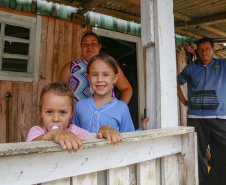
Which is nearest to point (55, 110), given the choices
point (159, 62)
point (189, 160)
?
point (159, 62)

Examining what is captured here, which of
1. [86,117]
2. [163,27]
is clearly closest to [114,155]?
[86,117]

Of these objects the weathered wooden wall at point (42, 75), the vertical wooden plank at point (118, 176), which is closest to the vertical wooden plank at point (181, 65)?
the weathered wooden wall at point (42, 75)

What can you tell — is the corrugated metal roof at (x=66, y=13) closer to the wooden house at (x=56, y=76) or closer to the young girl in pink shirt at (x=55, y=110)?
the wooden house at (x=56, y=76)

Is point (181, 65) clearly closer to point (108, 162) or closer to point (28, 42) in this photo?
point (28, 42)

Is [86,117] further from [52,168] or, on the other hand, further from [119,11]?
[119,11]

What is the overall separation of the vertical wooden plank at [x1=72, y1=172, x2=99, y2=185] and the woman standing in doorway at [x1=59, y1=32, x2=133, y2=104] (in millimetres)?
1176

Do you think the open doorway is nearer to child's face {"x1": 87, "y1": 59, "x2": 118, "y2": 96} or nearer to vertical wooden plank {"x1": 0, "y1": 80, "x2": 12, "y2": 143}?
vertical wooden plank {"x1": 0, "y1": 80, "x2": 12, "y2": 143}

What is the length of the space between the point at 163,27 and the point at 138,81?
281cm

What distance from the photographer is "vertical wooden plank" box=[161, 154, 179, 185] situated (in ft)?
4.60

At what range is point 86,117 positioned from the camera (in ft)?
5.29

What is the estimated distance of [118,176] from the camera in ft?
3.68

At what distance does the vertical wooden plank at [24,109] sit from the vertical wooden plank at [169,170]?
8.44 feet

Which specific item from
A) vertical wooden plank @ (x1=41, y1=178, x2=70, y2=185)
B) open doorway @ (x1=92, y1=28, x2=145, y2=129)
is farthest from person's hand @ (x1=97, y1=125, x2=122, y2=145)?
open doorway @ (x1=92, y1=28, x2=145, y2=129)

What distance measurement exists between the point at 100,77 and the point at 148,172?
33.2 inches
